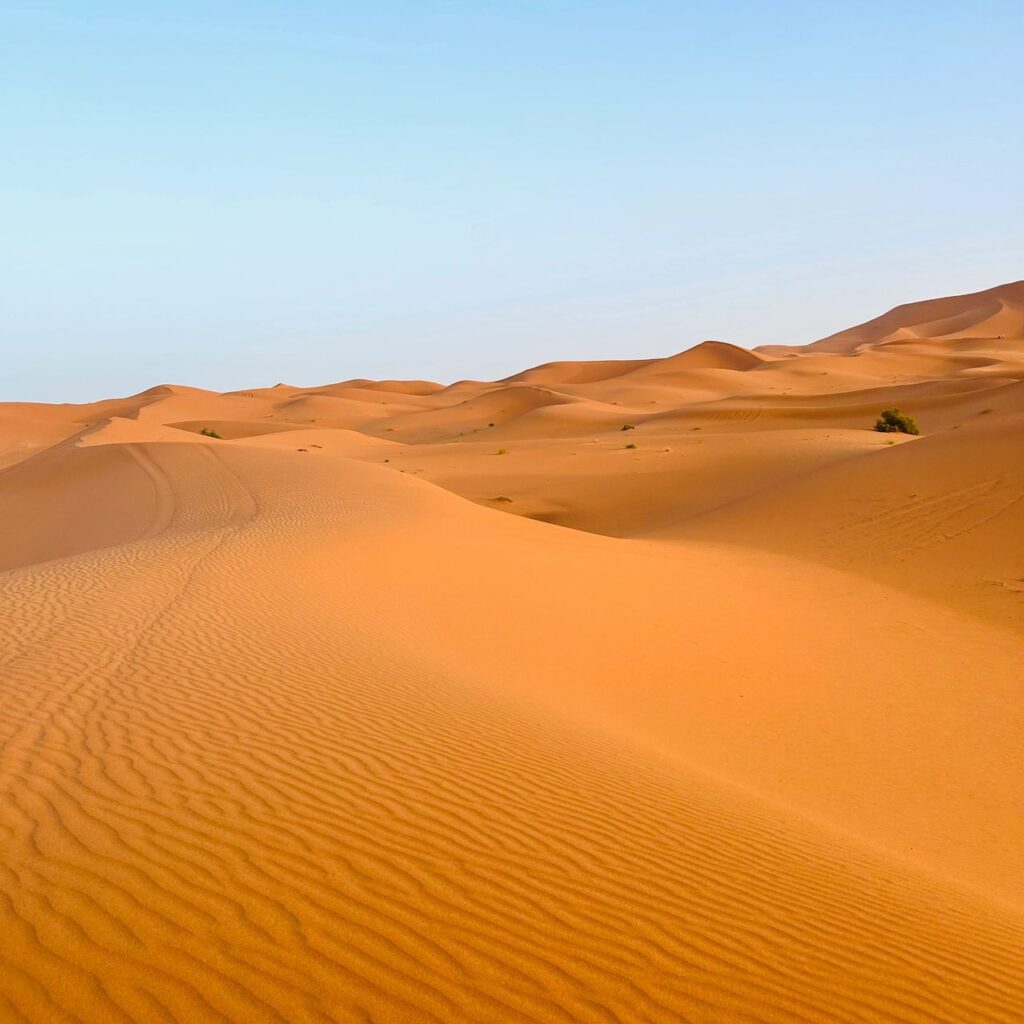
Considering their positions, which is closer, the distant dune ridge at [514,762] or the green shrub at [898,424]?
the distant dune ridge at [514,762]

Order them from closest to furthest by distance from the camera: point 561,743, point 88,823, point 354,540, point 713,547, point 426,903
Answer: point 426,903
point 88,823
point 561,743
point 354,540
point 713,547

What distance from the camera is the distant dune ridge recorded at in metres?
3.32

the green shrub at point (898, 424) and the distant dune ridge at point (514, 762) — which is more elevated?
the green shrub at point (898, 424)

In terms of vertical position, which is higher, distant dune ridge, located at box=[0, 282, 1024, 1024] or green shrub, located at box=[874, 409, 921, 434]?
green shrub, located at box=[874, 409, 921, 434]

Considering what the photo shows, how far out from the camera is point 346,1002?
305 centimetres

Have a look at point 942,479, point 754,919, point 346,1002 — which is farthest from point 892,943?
point 942,479

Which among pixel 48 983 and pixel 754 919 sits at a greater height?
pixel 48 983

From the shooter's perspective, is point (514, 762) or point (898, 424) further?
point (898, 424)

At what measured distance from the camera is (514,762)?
5766 millimetres

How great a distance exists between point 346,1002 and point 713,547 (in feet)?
57.3

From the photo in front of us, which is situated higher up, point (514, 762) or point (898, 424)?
point (898, 424)

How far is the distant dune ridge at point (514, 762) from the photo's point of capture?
3.32 metres

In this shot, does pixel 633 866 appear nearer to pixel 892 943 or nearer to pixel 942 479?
pixel 892 943

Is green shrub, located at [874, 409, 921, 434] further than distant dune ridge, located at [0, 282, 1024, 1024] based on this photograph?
Yes
